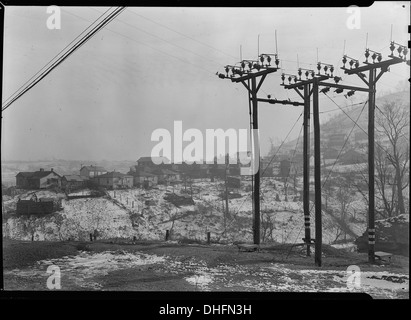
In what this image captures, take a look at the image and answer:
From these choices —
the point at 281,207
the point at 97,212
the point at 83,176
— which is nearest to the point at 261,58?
the point at 83,176

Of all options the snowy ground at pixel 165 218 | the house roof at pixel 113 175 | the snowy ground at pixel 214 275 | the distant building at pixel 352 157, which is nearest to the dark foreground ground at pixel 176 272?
the snowy ground at pixel 214 275

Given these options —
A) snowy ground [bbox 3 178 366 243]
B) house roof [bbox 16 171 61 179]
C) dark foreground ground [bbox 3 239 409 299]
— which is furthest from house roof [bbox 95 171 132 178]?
dark foreground ground [bbox 3 239 409 299]

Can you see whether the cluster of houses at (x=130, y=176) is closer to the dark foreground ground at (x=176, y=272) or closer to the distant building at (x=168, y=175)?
the distant building at (x=168, y=175)

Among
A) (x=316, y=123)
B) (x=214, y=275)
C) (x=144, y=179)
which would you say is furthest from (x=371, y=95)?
(x=144, y=179)

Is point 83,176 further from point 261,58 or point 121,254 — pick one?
point 261,58

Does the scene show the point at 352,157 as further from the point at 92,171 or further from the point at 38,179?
the point at 38,179

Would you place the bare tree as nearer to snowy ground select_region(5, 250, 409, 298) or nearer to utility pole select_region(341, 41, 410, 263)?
utility pole select_region(341, 41, 410, 263)
